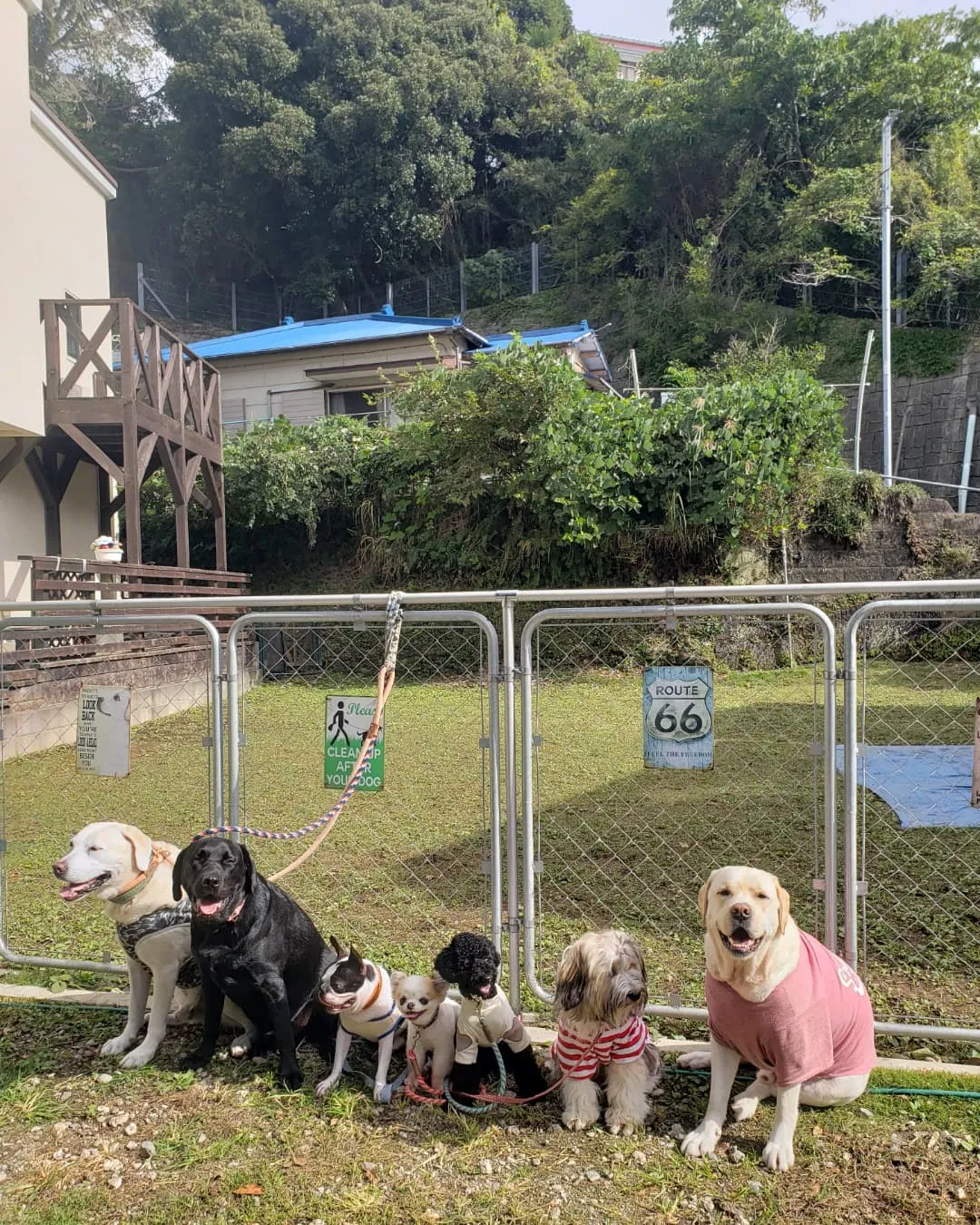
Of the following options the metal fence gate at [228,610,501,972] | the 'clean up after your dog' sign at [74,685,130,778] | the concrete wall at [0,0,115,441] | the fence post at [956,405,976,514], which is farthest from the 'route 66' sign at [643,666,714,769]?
the fence post at [956,405,976,514]

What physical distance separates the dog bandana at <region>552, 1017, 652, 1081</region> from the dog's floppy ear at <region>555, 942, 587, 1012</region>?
0.36ft

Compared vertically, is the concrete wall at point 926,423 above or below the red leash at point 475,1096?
above

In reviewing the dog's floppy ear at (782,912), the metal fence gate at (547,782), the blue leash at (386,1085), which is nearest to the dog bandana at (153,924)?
the metal fence gate at (547,782)

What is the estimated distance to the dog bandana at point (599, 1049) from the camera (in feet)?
7.93

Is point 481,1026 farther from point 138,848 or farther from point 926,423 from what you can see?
point 926,423

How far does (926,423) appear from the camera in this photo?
1825 centimetres

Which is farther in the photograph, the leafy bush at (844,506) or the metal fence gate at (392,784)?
the leafy bush at (844,506)

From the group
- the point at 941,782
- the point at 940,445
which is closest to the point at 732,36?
the point at 940,445

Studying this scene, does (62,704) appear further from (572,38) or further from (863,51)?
(572,38)

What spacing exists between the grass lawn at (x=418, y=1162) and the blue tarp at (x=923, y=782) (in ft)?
8.28

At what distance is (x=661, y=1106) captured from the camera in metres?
2.54

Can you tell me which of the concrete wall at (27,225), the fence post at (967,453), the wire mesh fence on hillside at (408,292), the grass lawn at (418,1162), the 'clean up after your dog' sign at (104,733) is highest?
the wire mesh fence on hillside at (408,292)

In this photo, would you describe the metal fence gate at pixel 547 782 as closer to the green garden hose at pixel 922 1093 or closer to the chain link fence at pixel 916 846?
the chain link fence at pixel 916 846

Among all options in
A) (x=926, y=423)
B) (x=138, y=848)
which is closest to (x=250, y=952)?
(x=138, y=848)
